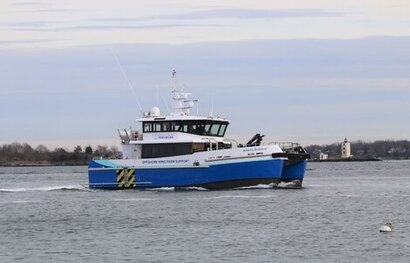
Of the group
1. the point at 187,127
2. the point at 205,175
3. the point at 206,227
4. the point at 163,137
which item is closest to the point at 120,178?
the point at 163,137

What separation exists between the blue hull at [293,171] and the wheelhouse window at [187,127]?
5331 millimetres

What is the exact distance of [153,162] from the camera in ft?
223

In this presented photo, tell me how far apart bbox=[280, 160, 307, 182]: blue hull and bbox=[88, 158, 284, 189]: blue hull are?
195 cm

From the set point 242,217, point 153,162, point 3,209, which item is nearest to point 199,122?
point 153,162

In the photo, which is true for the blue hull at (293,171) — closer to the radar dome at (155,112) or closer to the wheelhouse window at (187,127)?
the wheelhouse window at (187,127)

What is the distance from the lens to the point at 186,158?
66500 millimetres

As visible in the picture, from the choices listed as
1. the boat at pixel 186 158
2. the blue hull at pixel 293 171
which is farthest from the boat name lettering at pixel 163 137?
the blue hull at pixel 293 171

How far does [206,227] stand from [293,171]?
2511cm

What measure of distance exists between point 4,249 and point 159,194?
26833mm

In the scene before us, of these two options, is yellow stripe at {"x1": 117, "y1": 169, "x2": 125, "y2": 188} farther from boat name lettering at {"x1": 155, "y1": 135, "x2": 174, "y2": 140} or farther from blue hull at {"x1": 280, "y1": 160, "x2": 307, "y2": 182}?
blue hull at {"x1": 280, "y1": 160, "x2": 307, "y2": 182}

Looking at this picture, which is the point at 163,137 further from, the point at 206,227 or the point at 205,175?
the point at 206,227

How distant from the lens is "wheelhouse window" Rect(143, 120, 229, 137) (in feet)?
223

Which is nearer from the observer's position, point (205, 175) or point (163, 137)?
point (205, 175)

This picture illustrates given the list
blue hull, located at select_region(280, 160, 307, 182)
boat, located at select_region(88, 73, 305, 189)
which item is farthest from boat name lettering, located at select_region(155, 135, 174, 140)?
blue hull, located at select_region(280, 160, 307, 182)
